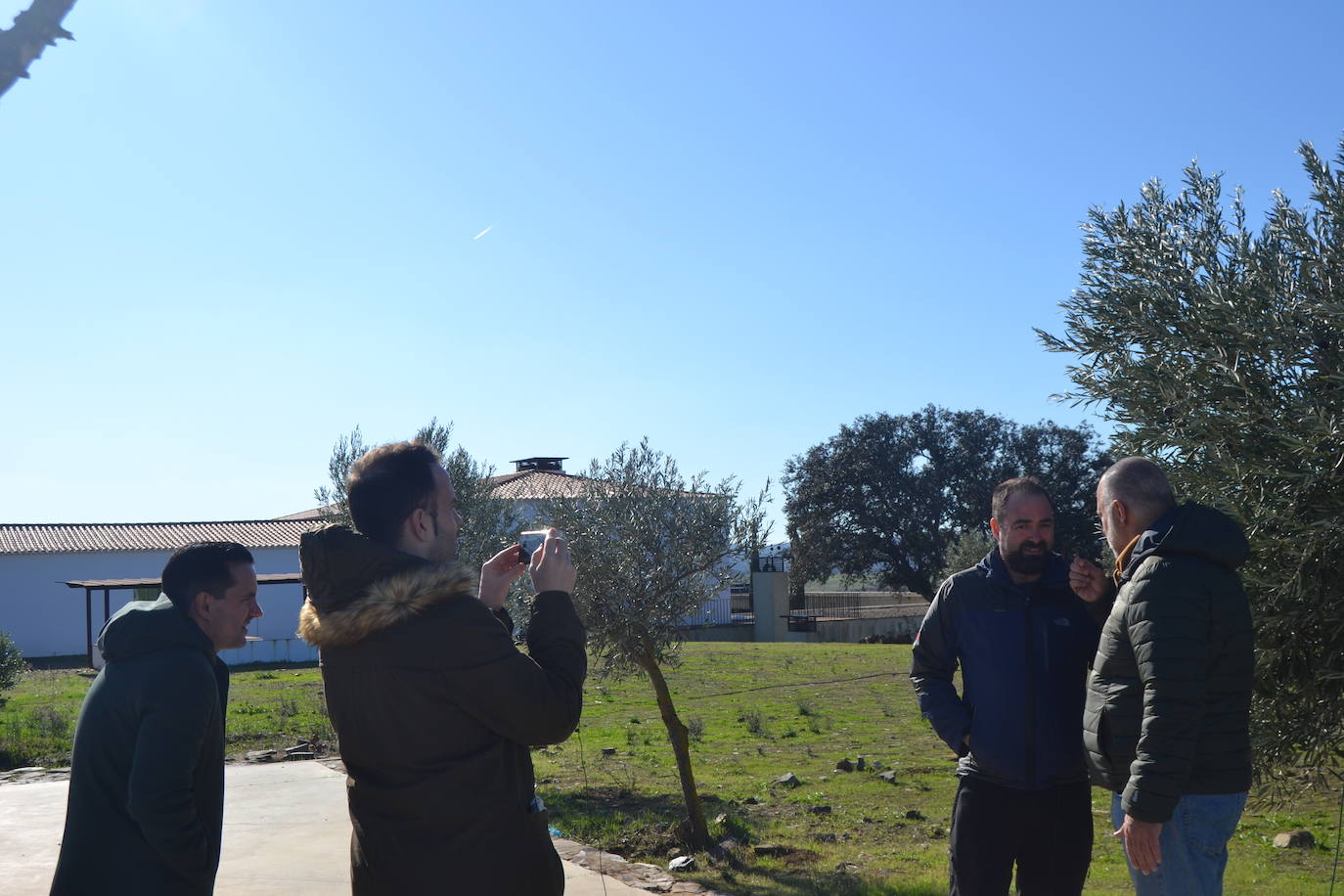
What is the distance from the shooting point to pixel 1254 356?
18.4 ft

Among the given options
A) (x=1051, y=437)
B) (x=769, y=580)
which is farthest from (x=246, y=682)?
(x=1051, y=437)

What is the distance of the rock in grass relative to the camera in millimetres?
7910

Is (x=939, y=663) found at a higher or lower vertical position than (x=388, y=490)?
lower

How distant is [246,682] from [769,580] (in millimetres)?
22834

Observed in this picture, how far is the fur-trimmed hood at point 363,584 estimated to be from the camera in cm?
250

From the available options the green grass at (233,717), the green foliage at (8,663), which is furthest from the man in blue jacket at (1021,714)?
the green foliage at (8,663)

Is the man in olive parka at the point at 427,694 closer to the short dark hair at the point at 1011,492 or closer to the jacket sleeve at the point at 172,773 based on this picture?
the jacket sleeve at the point at 172,773

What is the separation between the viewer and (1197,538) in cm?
331

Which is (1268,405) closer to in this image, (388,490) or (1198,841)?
(1198,841)

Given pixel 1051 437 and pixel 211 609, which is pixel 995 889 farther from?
pixel 1051 437

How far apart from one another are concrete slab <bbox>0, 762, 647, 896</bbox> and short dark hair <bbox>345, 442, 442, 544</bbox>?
449 cm

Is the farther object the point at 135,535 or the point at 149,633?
the point at 135,535

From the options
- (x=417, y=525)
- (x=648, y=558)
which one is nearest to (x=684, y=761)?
(x=648, y=558)

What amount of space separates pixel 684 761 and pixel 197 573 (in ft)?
18.0
